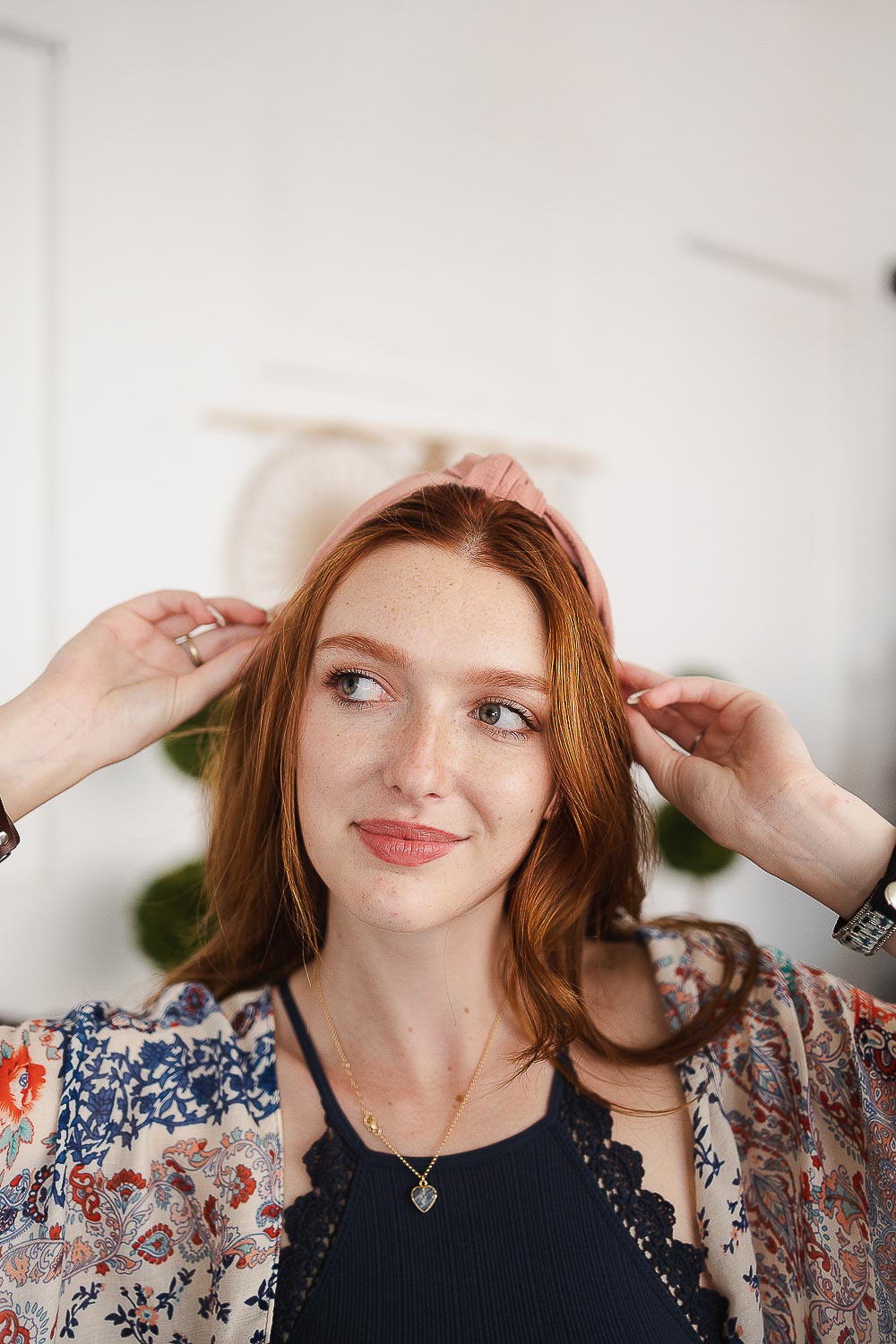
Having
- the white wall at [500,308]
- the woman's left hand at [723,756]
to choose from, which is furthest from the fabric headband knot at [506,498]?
the white wall at [500,308]

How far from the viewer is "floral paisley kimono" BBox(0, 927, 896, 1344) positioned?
42.2 inches

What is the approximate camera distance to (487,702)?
1149 millimetres

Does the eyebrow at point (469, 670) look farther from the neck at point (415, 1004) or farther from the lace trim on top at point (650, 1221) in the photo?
the lace trim on top at point (650, 1221)

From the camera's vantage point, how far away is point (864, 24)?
12.6 ft

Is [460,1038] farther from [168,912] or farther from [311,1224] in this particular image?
[168,912]

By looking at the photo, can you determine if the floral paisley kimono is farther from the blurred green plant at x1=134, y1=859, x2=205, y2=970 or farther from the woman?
the blurred green plant at x1=134, y1=859, x2=205, y2=970

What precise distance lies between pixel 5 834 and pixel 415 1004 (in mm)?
523

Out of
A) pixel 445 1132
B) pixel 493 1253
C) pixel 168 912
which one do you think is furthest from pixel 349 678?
pixel 168 912

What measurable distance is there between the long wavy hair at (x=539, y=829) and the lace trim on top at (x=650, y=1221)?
5cm

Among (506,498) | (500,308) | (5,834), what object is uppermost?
(500,308)

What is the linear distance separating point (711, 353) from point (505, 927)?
2.88 m

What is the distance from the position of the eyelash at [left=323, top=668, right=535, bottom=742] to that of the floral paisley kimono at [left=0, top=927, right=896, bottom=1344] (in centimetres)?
44

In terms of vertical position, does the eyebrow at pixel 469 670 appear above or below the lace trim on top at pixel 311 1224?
above

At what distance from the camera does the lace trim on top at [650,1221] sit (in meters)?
1.12
